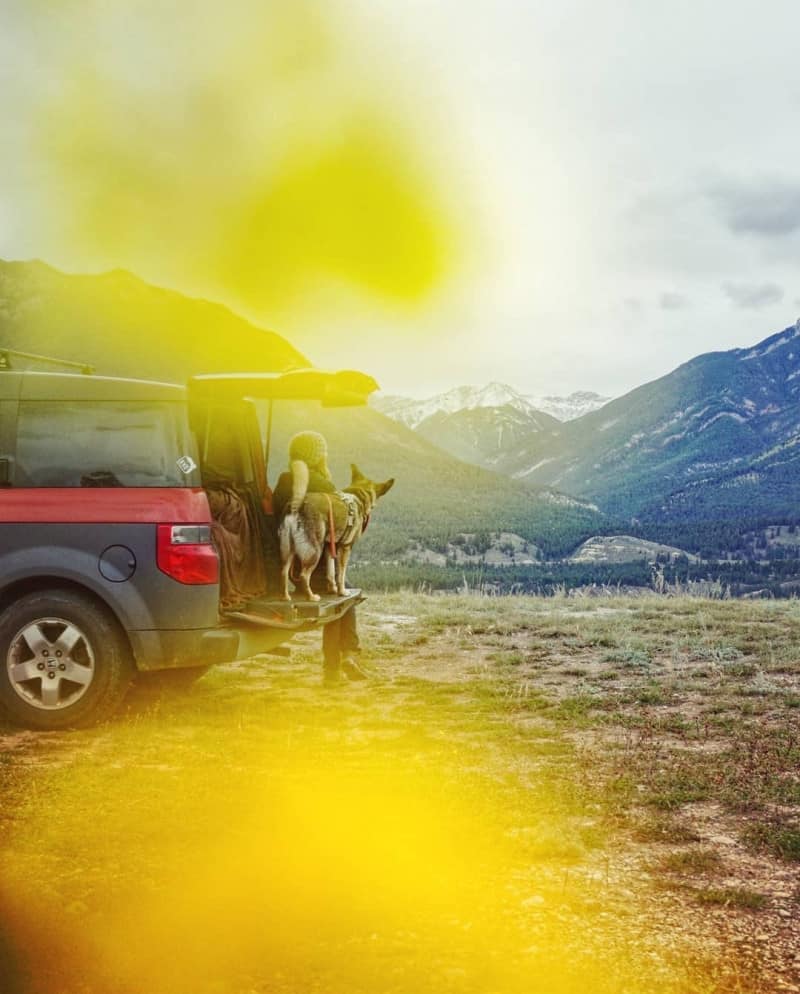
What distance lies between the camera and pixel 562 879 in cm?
406

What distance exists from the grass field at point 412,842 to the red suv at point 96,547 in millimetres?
493

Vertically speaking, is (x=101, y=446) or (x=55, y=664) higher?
(x=101, y=446)

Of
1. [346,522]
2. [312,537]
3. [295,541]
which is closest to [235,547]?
[295,541]

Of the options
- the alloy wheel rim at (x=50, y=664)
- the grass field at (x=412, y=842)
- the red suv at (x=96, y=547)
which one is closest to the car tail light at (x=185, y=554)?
the red suv at (x=96, y=547)

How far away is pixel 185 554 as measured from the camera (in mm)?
6766

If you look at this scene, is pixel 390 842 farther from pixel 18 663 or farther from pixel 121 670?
pixel 18 663

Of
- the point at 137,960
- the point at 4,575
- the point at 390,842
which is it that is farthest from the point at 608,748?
the point at 4,575

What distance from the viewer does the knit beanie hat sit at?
827 cm

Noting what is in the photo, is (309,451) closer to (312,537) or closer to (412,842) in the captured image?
(312,537)

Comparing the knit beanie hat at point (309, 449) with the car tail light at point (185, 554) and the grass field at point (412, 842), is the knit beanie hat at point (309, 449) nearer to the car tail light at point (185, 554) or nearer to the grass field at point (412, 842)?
the car tail light at point (185, 554)

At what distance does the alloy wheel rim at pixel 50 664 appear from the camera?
Result: 21.8 feet

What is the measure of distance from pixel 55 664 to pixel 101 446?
5.28ft

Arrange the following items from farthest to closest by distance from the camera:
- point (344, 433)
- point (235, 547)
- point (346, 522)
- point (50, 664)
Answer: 1. point (344, 433)
2. point (346, 522)
3. point (235, 547)
4. point (50, 664)

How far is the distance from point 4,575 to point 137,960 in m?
4.05
